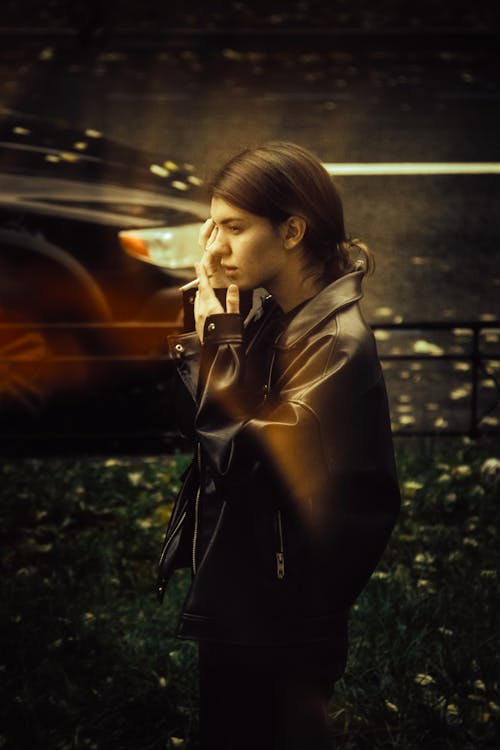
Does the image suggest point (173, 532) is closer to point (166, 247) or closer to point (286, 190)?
point (286, 190)

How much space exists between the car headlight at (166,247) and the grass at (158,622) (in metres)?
1.18

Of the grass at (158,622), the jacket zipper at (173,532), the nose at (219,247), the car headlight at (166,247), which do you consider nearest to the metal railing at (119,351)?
the car headlight at (166,247)

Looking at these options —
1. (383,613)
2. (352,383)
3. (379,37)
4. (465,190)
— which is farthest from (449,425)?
(379,37)

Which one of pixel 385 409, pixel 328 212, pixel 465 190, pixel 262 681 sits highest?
pixel 328 212

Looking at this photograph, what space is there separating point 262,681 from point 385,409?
0.64 meters

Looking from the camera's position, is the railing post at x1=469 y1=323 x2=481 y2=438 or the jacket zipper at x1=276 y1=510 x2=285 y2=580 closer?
the jacket zipper at x1=276 y1=510 x2=285 y2=580

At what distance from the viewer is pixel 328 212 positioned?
2488 millimetres

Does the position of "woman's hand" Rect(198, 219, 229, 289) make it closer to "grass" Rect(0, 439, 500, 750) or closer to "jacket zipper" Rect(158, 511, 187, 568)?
"jacket zipper" Rect(158, 511, 187, 568)

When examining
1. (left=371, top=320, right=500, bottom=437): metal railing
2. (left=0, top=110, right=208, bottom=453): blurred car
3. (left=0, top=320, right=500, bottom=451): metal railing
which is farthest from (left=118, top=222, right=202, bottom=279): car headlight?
(left=371, top=320, right=500, bottom=437): metal railing

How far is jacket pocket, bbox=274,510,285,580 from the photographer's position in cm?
243

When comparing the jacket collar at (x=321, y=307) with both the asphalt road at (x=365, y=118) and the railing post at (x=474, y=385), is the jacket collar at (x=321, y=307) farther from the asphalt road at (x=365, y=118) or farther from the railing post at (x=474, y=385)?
the asphalt road at (x=365, y=118)

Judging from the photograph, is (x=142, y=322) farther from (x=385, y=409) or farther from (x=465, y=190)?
(x=465, y=190)

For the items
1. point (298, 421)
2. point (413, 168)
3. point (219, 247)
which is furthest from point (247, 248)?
point (413, 168)

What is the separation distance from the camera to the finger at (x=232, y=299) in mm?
2500
